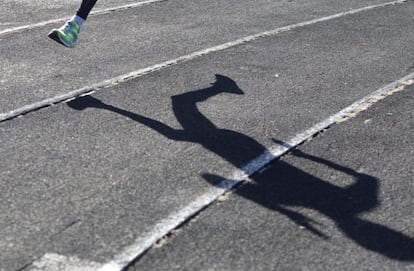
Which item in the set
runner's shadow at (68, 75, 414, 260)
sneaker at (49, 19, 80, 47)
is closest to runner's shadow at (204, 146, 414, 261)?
runner's shadow at (68, 75, 414, 260)

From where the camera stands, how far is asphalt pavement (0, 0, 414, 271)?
641 centimetres

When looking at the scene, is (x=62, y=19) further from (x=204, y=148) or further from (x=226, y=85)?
(x=204, y=148)

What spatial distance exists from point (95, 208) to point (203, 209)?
75 cm

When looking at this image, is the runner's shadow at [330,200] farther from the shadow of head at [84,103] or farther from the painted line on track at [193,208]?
the shadow of head at [84,103]

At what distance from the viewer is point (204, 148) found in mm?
8445

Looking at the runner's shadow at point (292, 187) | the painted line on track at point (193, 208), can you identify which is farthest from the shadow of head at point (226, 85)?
the painted line on track at point (193, 208)

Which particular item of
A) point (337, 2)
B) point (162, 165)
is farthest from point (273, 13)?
point (162, 165)

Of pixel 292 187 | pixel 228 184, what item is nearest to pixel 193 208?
pixel 228 184

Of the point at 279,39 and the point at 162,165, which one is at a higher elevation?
the point at 162,165

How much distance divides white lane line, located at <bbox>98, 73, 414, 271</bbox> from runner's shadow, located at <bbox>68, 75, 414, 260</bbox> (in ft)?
0.34

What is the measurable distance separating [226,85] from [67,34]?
1.96 m

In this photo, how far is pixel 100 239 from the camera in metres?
6.43

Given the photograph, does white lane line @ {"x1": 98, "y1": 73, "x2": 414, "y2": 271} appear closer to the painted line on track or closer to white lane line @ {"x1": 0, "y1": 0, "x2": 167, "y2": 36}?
the painted line on track

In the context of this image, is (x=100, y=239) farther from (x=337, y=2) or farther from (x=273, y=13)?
(x=337, y=2)
